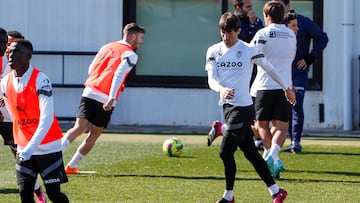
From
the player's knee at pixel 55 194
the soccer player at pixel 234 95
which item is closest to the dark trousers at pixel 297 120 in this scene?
the soccer player at pixel 234 95

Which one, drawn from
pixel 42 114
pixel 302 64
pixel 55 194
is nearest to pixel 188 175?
pixel 302 64

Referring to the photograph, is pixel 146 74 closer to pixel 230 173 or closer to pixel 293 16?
pixel 293 16

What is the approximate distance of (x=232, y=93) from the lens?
9805mm

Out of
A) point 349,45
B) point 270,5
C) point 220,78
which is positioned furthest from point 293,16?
point 349,45

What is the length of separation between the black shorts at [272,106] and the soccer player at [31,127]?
4.13m

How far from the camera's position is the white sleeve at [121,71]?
11906 millimetres

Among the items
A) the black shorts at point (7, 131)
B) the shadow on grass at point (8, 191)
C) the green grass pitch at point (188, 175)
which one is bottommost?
the green grass pitch at point (188, 175)

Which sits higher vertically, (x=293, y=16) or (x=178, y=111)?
(x=293, y=16)

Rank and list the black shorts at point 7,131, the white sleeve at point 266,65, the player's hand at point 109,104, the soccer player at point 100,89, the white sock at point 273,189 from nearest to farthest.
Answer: the white sock at point 273,189 < the white sleeve at point 266,65 < the black shorts at point 7,131 < the player's hand at point 109,104 < the soccer player at point 100,89

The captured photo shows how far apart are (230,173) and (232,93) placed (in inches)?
30.9

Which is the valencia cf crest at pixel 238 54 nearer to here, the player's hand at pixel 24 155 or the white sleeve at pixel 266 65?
the white sleeve at pixel 266 65

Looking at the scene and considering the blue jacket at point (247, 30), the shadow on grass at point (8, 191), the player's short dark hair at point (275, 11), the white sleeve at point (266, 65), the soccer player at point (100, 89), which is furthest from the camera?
the blue jacket at point (247, 30)

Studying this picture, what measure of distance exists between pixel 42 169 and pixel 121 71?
12.5 feet

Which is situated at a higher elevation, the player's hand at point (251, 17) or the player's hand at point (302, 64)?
the player's hand at point (251, 17)
